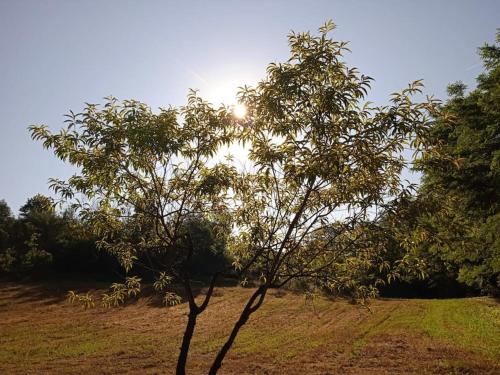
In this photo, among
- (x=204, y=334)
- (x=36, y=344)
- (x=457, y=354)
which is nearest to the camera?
(x=457, y=354)

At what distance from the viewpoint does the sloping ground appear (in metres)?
14.4

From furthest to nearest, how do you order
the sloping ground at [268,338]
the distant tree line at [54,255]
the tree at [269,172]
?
the distant tree line at [54,255] < the sloping ground at [268,338] < the tree at [269,172]

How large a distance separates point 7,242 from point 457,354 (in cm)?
5733

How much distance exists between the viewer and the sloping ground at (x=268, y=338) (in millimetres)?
14414

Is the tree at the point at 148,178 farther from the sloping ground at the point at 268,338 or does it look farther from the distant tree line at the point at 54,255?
the distant tree line at the point at 54,255

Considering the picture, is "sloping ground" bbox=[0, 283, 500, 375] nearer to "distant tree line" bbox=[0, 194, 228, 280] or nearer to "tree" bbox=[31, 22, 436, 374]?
"tree" bbox=[31, 22, 436, 374]

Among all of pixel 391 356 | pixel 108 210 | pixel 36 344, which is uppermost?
pixel 108 210

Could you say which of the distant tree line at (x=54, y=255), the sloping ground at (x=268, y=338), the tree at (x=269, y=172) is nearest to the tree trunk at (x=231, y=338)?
the tree at (x=269, y=172)

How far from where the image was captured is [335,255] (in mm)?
8969

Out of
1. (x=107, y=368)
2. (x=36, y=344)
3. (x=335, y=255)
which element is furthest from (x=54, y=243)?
(x=335, y=255)

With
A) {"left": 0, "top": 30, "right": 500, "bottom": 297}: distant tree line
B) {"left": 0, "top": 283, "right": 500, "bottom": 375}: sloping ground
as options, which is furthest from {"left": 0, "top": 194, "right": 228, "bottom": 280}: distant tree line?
{"left": 0, "top": 283, "right": 500, "bottom": 375}: sloping ground

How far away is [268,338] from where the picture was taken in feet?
66.3

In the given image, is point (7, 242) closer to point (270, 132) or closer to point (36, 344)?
point (36, 344)

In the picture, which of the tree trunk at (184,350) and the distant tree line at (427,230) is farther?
the tree trunk at (184,350)
